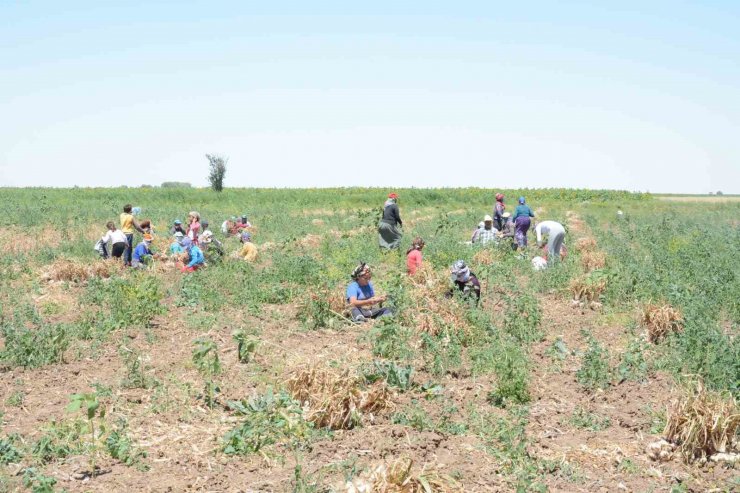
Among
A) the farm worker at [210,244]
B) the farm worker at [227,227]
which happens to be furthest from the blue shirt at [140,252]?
the farm worker at [227,227]

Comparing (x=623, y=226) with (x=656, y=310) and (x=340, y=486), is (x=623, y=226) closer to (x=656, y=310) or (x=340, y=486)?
(x=656, y=310)

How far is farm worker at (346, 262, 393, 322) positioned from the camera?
1047cm

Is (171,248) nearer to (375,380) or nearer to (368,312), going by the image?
(368,312)

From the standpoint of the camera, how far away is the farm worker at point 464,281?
11023 mm

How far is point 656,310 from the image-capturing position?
9719 millimetres

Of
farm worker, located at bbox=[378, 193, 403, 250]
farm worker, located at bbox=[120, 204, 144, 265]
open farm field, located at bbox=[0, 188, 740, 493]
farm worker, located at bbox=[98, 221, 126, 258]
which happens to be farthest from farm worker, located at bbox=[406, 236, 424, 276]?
farm worker, located at bbox=[98, 221, 126, 258]

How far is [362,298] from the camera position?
419 inches

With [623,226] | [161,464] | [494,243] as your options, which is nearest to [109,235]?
[494,243]

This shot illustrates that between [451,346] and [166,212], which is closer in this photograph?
[451,346]

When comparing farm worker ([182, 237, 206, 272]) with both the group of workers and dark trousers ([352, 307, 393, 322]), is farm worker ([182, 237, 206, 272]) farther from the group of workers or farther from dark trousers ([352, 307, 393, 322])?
dark trousers ([352, 307, 393, 322])

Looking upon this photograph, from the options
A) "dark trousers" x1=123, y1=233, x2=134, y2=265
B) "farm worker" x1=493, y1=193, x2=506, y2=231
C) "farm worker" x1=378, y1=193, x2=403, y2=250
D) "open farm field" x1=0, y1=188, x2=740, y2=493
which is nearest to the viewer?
"open farm field" x1=0, y1=188, x2=740, y2=493

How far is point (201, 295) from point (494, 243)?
263 inches

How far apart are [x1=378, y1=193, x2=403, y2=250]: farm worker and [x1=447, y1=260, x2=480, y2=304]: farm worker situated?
17.4 feet

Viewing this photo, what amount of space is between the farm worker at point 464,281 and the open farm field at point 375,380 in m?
0.45
